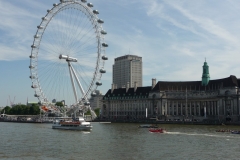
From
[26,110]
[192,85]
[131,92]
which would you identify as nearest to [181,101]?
[192,85]

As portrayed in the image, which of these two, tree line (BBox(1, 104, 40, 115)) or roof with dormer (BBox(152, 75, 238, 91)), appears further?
tree line (BBox(1, 104, 40, 115))

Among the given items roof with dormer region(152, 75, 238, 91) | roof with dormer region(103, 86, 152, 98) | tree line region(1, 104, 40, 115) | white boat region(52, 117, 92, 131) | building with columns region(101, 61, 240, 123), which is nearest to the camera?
white boat region(52, 117, 92, 131)

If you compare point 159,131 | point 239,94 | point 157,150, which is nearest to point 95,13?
point 159,131

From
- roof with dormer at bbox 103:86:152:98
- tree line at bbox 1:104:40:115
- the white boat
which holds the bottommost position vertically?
the white boat

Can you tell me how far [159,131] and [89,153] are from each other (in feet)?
101

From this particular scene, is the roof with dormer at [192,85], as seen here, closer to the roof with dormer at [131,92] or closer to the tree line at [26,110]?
the roof with dormer at [131,92]

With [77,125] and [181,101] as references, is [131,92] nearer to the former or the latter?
[181,101]

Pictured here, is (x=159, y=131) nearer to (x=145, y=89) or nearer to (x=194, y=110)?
(x=194, y=110)

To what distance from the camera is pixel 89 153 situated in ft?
127

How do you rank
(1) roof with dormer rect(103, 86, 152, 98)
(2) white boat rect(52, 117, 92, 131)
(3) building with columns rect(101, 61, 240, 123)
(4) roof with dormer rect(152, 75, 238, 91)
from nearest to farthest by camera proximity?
(2) white boat rect(52, 117, 92, 131)
(3) building with columns rect(101, 61, 240, 123)
(4) roof with dormer rect(152, 75, 238, 91)
(1) roof with dormer rect(103, 86, 152, 98)

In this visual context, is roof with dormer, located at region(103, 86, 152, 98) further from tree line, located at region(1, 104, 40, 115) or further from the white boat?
the white boat

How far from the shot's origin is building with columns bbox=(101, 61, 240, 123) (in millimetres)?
120500

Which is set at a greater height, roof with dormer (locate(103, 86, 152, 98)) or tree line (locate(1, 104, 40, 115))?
roof with dormer (locate(103, 86, 152, 98))

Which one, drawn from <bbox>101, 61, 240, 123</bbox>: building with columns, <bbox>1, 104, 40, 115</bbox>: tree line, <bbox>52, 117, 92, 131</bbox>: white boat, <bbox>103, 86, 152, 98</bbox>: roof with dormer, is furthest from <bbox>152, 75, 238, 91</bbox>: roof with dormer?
<bbox>52, 117, 92, 131</bbox>: white boat
